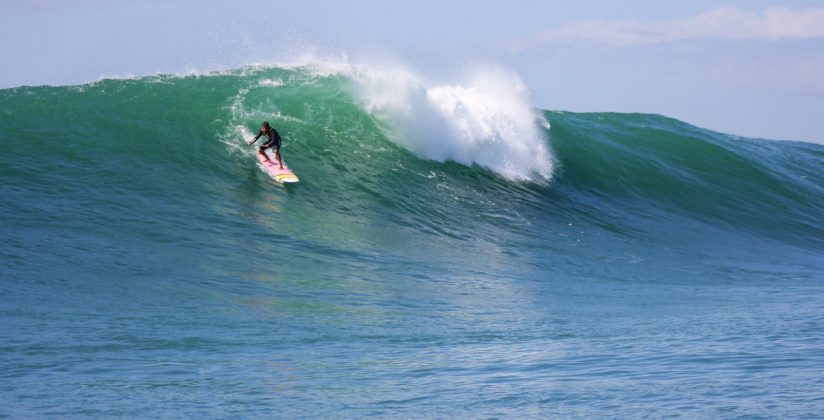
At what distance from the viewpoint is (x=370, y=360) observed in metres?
7.09

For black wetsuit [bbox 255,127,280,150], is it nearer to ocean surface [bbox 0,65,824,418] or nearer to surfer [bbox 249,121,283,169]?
surfer [bbox 249,121,283,169]

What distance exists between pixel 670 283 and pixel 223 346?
6.79 meters

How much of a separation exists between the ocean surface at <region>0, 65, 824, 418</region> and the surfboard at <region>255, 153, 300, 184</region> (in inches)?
6.3

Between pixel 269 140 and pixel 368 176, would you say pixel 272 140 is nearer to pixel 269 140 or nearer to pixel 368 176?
pixel 269 140

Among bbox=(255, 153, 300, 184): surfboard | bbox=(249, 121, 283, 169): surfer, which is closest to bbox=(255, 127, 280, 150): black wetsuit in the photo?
bbox=(249, 121, 283, 169): surfer

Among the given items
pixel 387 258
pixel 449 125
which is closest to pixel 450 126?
pixel 449 125

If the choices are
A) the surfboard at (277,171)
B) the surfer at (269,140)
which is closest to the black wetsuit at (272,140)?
the surfer at (269,140)

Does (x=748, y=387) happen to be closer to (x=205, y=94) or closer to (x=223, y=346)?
(x=223, y=346)

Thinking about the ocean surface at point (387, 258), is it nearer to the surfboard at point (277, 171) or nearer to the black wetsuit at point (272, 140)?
the surfboard at point (277, 171)

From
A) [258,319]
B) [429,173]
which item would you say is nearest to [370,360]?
[258,319]

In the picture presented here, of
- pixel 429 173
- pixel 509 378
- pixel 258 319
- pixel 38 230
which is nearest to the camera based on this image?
pixel 509 378

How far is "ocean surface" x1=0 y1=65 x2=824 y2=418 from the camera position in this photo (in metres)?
6.13

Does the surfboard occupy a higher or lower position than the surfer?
lower

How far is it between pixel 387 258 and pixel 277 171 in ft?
12.0
